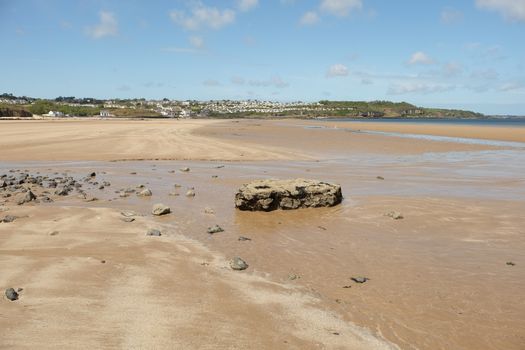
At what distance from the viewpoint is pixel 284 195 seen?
37.4ft

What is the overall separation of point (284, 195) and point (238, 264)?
173 inches

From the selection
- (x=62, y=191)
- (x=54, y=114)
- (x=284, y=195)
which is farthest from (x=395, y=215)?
(x=54, y=114)

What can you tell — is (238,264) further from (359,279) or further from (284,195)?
(284,195)

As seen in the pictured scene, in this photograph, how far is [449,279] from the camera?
7012 mm

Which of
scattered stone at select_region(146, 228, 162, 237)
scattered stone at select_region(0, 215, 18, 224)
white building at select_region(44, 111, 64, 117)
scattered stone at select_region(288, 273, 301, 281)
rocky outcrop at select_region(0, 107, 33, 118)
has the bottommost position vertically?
white building at select_region(44, 111, 64, 117)

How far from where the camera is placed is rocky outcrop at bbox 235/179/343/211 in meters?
11.2

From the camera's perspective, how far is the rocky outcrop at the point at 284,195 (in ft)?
36.9

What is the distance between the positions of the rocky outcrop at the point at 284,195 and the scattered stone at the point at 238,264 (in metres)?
3.94

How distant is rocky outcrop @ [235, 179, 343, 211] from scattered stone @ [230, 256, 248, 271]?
394 cm

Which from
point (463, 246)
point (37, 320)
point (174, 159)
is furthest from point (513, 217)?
point (174, 159)

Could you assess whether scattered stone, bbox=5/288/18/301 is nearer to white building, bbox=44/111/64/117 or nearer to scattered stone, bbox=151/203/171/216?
scattered stone, bbox=151/203/171/216

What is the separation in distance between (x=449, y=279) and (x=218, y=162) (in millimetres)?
16623

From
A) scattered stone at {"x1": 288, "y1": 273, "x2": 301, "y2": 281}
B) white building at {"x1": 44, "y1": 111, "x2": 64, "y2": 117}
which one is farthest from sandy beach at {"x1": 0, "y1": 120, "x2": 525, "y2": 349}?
white building at {"x1": 44, "y1": 111, "x2": 64, "y2": 117}

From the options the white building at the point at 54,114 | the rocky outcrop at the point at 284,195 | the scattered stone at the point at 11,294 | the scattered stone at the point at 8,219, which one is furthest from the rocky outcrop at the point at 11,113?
the scattered stone at the point at 11,294
